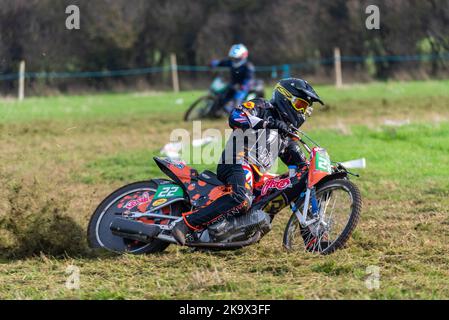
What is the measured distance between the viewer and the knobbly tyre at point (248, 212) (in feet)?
21.9

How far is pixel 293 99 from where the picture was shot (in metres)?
6.88

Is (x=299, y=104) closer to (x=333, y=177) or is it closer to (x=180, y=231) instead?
(x=333, y=177)

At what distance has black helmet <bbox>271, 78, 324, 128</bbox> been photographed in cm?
683

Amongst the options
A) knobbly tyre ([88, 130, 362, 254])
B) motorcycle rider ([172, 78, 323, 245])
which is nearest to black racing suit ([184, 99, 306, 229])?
motorcycle rider ([172, 78, 323, 245])

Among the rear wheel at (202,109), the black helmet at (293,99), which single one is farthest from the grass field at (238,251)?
the rear wheel at (202,109)

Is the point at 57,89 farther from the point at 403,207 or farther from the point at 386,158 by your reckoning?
the point at 403,207

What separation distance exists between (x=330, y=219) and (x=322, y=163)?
0.54 metres

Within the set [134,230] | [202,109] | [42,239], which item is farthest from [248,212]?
[202,109]

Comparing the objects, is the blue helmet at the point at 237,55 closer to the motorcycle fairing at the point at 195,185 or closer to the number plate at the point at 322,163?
the motorcycle fairing at the point at 195,185

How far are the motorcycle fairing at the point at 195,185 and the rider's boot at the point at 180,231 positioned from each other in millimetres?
240

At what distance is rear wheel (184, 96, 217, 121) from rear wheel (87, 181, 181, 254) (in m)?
11.2

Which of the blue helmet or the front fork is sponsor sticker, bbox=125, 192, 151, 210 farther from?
the blue helmet
